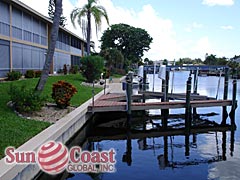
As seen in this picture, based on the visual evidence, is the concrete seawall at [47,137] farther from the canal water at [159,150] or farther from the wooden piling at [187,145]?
the wooden piling at [187,145]

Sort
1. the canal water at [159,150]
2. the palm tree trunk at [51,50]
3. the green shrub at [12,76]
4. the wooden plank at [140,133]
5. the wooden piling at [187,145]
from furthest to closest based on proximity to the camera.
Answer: the green shrub at [12,76]
the palm tree trunk at [51,50]
the wooden plank at [140,133]
the wooden piling at [187,145]
the canal water at [159,150]

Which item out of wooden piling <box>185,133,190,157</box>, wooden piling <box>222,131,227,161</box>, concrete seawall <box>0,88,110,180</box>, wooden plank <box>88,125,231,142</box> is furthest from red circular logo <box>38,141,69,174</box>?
wooden piling <box>222,131,227,161</box>

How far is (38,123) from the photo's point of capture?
9953 millimetres

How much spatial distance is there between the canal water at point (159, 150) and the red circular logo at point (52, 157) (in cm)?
22

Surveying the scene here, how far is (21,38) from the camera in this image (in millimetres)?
26469

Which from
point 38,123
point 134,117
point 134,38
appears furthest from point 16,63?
point 134,38

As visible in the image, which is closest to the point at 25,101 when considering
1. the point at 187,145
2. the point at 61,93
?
the point at 61,93

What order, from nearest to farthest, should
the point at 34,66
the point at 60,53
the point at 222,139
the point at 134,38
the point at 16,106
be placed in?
the point at 16,106
the point at 222,139
the point at 34,66
the point at 60,53
the point at 134,38

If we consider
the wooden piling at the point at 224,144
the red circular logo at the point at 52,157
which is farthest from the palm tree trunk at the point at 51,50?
the wooden piling at the point at 224,144

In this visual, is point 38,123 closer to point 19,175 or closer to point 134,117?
point 19,175

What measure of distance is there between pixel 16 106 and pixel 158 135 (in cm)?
565

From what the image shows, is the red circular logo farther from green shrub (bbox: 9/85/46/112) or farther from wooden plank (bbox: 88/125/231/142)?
wooden plank (bbox: 88/125/231/142)

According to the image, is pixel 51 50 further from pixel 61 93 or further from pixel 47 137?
pixel 47 137

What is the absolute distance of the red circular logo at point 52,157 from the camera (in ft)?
24.3
